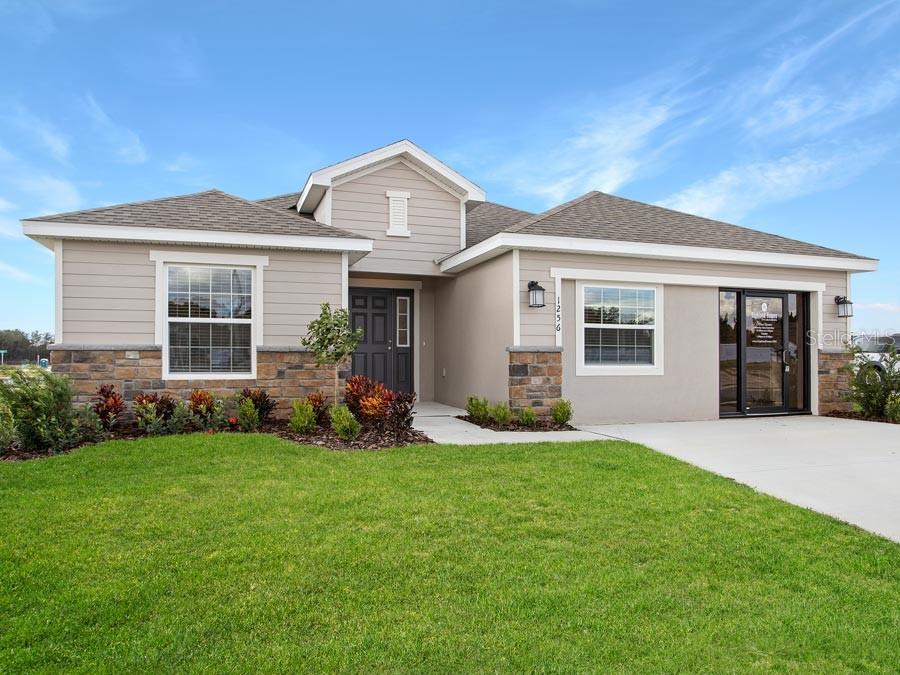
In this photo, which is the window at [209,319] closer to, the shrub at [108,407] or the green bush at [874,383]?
the shrub at [108,407]

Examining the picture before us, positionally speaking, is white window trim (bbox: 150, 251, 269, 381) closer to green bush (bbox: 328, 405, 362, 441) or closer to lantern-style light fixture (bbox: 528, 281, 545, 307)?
green bush (bbox: 328, 405, 362, 441)

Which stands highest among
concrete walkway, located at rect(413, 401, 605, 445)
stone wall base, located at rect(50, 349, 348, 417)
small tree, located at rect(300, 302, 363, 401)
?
small tree, located at rect(300, 302, 363, 401)

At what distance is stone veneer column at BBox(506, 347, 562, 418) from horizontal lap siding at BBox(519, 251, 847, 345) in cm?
18

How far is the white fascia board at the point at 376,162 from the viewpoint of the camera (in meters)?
10.5

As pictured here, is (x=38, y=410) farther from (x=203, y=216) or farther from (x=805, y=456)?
(x=805, y=456)

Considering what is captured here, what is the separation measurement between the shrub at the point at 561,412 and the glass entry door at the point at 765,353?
3.79m

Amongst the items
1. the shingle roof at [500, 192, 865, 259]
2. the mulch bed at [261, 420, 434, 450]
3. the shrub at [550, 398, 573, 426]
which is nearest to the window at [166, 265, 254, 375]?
the mulch bed at [261, 420, 434, 450]

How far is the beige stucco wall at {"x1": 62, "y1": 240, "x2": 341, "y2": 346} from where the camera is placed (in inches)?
313

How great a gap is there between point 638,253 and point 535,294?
202cm

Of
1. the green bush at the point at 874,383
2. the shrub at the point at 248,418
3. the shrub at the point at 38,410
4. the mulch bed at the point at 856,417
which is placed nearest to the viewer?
the shrub at the point at 38,410

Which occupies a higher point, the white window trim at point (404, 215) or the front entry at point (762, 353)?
the white window trim at point (404, 215)

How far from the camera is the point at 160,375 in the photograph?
8.19m

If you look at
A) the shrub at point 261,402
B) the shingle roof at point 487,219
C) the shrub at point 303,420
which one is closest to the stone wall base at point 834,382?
the shingle roof at point 487,219

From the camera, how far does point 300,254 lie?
8.80 m
